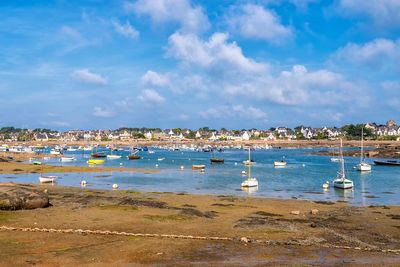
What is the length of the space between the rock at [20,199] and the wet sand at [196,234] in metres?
0.68

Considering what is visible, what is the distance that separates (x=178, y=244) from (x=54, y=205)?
15535 millimetres

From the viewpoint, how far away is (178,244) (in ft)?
58.8

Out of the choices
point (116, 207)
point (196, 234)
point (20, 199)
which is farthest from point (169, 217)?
point (20, 199)

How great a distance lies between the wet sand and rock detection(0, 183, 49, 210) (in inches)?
26.6

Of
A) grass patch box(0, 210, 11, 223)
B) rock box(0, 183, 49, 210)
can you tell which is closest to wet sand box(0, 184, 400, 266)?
grass patch box(0, 210, 11, 223)

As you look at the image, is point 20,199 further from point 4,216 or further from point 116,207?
point 116,207

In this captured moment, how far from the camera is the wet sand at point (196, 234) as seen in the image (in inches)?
608

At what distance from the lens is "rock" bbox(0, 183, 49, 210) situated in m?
24.1

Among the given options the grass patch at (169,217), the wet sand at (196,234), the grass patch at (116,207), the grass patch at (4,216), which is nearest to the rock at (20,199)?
the wet sand at (196,234)

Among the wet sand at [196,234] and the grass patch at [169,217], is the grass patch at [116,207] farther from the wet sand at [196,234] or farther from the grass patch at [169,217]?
the grass patch at [169,217]

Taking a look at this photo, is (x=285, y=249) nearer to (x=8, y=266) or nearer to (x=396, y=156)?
(x=8, y=266)

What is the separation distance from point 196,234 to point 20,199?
1361 cm

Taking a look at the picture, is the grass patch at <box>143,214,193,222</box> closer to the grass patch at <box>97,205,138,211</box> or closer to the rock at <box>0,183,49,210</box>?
the grass patch at <box>97,205,138,211</box>

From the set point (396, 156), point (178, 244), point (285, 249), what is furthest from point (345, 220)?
point (396, 156)
